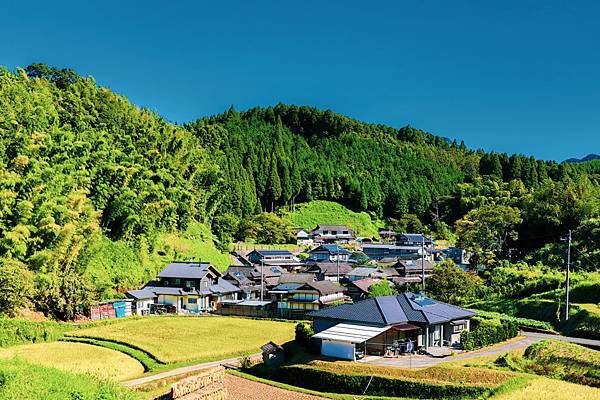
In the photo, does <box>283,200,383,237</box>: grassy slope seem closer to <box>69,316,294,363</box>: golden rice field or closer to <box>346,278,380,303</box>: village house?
<box>346,278,380,303</box>: village house

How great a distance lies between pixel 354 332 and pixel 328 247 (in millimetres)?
42267

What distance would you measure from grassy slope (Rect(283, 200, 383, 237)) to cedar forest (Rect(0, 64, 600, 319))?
202cm

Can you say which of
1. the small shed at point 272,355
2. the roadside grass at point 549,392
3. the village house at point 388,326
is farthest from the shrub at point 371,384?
the small shed at point 272,355

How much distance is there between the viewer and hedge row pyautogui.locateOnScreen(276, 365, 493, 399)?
17141mm

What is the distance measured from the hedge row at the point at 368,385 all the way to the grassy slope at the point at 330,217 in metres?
60.9

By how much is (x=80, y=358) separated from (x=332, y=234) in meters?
56.8

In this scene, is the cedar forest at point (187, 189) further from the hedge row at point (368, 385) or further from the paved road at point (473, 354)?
the hedge row at point (368, 385)

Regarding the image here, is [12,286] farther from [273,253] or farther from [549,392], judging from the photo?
[273,253]

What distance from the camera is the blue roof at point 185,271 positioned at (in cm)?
4222

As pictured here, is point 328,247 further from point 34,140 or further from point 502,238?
point 34,140

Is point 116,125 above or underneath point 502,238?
above

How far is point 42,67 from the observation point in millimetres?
63594

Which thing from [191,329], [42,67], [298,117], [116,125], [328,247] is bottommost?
[191,329]

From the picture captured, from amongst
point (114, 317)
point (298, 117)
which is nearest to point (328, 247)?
point (114, 317)
